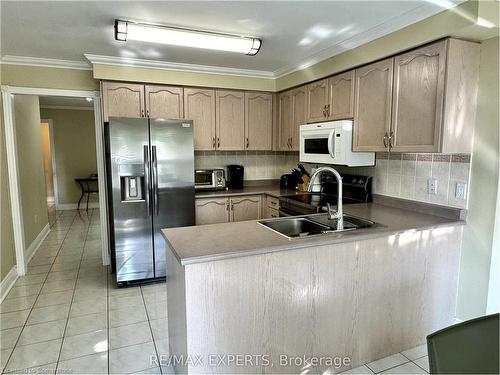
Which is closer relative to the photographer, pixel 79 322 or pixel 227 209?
pixel 79 322

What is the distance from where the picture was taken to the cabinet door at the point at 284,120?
3977 mm

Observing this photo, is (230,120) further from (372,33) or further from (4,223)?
(4,223)

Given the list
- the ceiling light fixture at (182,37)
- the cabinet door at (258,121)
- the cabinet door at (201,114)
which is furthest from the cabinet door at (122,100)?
the cabinet door at (258,121)

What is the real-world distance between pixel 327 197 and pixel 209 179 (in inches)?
58.8

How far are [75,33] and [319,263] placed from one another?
8.61ft

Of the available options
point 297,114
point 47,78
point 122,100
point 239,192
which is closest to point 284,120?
point 297,114

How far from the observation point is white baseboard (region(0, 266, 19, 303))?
10.3 feet

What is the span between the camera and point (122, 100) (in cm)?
351

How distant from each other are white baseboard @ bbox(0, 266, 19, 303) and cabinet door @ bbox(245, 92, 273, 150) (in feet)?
9.69

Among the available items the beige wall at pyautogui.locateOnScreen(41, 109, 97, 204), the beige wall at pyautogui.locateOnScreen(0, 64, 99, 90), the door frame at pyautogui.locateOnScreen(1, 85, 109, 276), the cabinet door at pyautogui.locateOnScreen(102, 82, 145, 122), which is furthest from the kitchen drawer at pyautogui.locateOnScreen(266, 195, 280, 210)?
the beige wall at pyautogui.locateOnScreen(41, 109, 97, 204)

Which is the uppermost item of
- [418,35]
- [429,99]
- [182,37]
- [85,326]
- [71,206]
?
[182,37]

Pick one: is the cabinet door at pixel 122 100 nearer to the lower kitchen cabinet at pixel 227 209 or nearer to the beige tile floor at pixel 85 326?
the lower kitchen cabinet at pixel 227 209

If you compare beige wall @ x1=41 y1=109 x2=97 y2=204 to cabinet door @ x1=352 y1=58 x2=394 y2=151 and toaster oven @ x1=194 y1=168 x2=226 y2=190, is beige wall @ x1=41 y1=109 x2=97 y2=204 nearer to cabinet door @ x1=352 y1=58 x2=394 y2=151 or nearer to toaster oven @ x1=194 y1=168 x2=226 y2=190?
toaster oven @ x1=194 y1=168 x2=226 y2=190

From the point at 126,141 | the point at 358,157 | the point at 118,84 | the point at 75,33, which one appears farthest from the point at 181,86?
the point at 358,157
